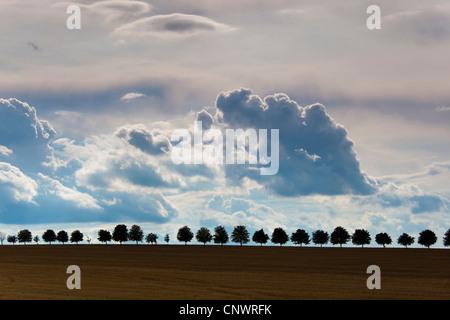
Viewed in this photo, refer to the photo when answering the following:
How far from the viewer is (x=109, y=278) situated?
216 feet

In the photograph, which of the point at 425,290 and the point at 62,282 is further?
the point at 62,282

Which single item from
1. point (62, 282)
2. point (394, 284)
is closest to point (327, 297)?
point (394, 284)
